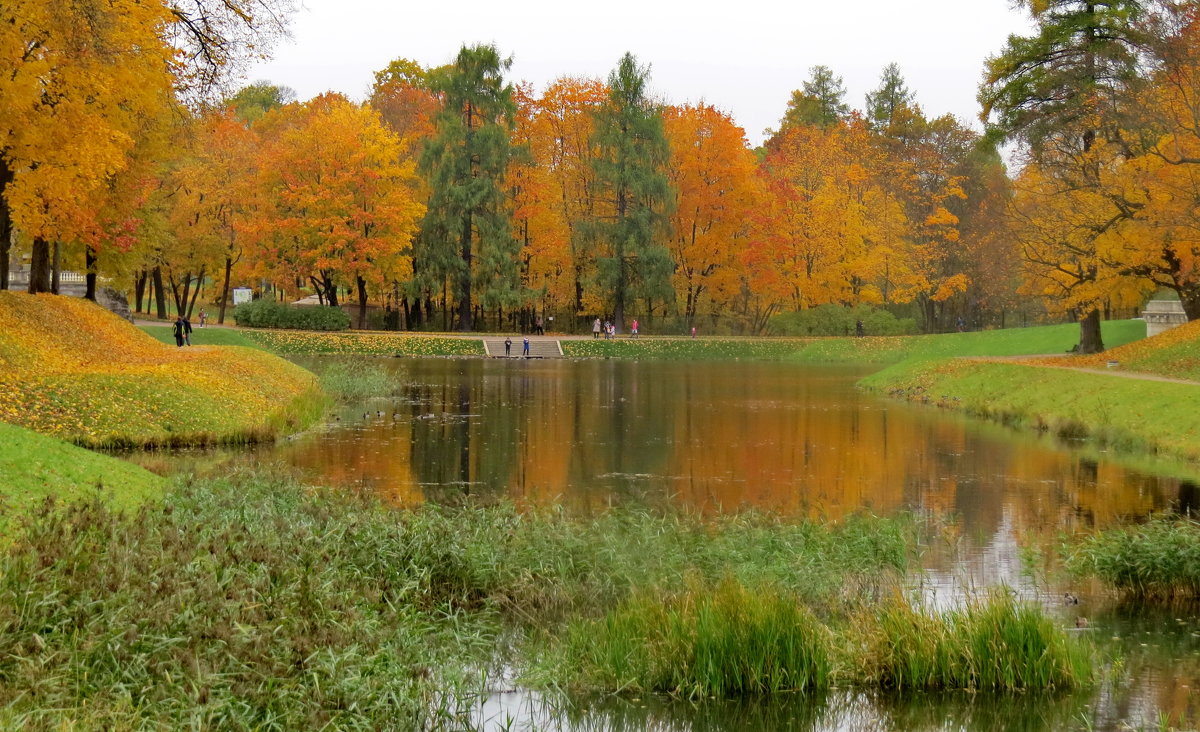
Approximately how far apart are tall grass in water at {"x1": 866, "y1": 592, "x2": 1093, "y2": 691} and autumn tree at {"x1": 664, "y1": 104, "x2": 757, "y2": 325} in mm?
58758

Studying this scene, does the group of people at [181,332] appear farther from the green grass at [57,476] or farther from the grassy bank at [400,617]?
the grassy bank at [400,617]

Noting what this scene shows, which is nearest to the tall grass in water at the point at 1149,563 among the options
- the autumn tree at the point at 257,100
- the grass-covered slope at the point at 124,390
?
the grass-covered slope at the point at 124,390

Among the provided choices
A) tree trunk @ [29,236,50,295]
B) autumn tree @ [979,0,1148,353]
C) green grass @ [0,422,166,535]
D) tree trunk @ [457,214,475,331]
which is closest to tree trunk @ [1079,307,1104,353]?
autumn tree @ [979,0,1148,353]

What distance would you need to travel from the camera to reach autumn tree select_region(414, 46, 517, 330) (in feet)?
213

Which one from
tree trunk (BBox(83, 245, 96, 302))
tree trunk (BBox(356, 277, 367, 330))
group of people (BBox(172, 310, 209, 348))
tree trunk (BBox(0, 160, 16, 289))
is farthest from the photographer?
tree trunk (BBox(356, 277, 367, 330))

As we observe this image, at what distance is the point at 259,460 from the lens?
21.6m

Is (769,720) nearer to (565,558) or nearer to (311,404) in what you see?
(565,558)

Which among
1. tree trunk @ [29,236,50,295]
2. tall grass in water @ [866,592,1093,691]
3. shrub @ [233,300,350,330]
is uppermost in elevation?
tree trunk @ [29,236,50,295]

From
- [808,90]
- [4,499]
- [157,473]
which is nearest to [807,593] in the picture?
[4,499]

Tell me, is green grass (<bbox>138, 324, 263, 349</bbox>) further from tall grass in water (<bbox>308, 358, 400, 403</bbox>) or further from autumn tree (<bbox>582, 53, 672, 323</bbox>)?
autumn tree (<bbox>582, 53, 672, 323</bbox>)

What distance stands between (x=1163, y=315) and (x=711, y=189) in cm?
2924

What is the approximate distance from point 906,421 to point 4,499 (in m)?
24.9

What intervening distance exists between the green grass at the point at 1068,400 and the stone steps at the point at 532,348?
71.9 ft

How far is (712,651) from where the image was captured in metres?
9.79
